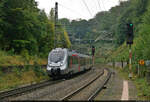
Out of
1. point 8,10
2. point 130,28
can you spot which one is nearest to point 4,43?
point 8,10

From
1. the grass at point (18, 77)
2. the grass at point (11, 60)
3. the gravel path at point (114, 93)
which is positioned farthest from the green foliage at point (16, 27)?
the gravel path at point (114, 93)

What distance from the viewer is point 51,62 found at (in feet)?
77.6

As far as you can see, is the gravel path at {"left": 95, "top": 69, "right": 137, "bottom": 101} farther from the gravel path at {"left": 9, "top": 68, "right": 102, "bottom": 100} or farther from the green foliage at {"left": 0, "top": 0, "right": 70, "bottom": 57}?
the green foliage at {"left": 0, "top": 0, "right": 70, "bottom": 57}

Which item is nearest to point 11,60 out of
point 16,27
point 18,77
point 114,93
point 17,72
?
point 17,72

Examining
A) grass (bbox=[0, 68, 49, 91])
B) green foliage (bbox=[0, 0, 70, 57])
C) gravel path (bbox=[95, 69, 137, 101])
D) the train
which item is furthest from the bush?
gravel path (bbox=[95, 69, 137, 101])

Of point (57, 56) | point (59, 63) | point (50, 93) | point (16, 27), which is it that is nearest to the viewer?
point (50, 93)

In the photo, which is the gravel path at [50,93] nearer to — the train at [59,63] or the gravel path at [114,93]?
the gravel path at [114,93]

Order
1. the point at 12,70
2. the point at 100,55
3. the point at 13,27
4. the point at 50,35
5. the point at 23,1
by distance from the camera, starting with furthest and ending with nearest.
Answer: the point at 100,55
the point at 50,35
the point at 23,1
the point at 13,27
the point at 12,70

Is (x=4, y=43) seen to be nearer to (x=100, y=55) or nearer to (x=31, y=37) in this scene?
(x=31, y=37)

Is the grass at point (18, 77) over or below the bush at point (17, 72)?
below

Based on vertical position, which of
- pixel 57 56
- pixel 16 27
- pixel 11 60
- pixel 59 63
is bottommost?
pixel 59 63

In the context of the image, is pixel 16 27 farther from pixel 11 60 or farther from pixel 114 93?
pixel 114 93

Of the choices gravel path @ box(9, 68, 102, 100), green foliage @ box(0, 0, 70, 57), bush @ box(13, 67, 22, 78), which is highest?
green foliage @ box(0, 0, 70, 57)

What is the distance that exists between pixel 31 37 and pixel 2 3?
5843 mm
